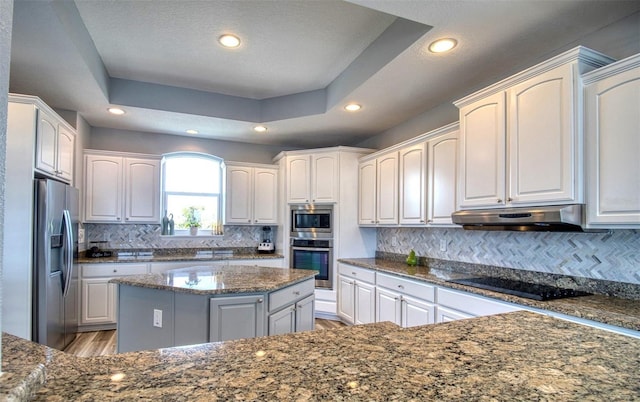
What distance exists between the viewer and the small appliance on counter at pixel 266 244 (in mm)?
5035

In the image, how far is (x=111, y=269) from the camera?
394 cm

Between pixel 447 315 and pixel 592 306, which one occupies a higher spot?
pixel 592 306

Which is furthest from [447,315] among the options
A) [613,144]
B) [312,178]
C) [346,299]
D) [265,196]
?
[265,196]

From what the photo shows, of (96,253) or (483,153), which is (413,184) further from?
(96,253)

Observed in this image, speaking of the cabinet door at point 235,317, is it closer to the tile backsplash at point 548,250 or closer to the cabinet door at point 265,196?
the tile backsplash at point 548,250

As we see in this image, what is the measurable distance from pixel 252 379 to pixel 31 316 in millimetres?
3098

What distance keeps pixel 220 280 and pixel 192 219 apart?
285 cm

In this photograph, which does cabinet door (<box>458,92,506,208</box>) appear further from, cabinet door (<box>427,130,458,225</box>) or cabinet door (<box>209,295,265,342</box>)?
cabinet door (<box>209,295,265,342</box>)

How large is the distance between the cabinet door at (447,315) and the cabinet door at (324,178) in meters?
2.10

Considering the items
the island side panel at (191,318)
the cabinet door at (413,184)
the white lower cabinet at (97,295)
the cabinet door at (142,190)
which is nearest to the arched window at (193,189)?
the cabinet door at (142,190)

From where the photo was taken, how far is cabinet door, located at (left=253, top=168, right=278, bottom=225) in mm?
5020

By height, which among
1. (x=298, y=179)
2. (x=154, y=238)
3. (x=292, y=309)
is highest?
(x=298, y=179)

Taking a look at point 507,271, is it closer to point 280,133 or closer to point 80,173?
point 280,133

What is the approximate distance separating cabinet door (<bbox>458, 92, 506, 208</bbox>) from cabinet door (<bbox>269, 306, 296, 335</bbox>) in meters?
1.62
